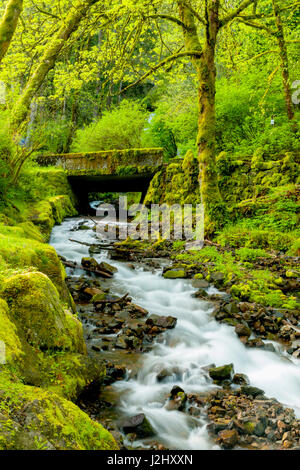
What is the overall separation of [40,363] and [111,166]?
42.0ft

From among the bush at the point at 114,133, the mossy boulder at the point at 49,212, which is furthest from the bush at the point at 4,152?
the bush at the point at 114,133

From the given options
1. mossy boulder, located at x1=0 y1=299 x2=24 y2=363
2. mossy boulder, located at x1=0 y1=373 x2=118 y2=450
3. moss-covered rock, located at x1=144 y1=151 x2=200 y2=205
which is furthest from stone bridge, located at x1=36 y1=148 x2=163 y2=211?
mossy boulder, located at x1=0 y1=373 x2=118 y2=450

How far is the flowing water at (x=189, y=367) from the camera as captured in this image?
301cm

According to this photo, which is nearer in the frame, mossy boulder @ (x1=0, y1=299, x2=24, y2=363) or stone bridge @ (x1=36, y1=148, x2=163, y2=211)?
mossy boulder @ (x1=0, y1=299, x2=24, y2=363)

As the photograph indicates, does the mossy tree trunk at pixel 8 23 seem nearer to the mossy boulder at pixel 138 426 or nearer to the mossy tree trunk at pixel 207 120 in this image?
the mossy tree trunk at pixel 207 120

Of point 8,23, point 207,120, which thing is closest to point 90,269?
point 8,23

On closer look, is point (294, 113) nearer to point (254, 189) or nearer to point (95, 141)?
point (254, 189)

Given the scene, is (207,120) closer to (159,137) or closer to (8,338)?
(8,338)

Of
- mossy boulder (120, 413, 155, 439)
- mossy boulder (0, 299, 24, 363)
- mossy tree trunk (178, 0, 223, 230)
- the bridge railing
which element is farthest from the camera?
the bridge railing

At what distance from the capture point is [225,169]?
1148cm

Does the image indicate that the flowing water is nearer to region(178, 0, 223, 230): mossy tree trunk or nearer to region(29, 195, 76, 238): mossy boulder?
region(178, 0, 223, 230): mossy tree trunk

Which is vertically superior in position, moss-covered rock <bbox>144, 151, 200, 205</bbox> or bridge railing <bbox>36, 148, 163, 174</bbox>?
bridge railing <bbox>36, 148, 163, 174</bbox>

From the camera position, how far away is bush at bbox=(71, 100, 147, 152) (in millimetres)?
17969

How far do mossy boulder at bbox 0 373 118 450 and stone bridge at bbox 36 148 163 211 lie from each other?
1265cm
